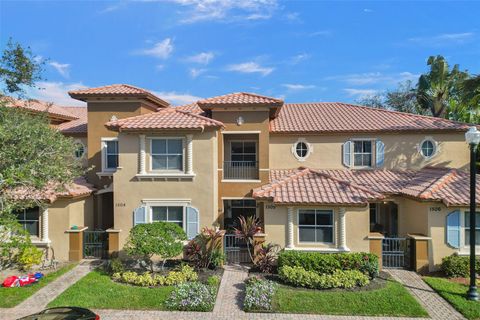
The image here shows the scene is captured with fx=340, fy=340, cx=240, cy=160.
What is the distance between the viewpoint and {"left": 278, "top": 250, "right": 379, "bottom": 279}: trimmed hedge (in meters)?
13.3

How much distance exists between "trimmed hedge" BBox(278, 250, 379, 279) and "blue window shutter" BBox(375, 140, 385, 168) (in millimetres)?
7689

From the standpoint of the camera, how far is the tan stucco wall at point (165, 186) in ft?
51.7

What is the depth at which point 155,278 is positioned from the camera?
43.0 feet

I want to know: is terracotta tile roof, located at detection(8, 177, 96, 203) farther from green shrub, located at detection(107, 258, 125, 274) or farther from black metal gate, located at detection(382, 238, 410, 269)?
black metal gate, located at detection(382, 238, 410, 269)

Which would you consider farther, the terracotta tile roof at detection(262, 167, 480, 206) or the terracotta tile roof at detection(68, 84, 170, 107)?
the terracotta tile roof at detection(68, 84, 170, 107)

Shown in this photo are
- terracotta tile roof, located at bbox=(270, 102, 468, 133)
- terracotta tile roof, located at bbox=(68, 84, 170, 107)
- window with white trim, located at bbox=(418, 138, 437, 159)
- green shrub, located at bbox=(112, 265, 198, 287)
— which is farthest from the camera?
window with white trim, located at bbox=(418, 138, 437, 159)

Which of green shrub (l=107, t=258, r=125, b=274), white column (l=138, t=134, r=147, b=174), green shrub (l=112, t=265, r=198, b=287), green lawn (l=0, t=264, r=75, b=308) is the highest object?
white column (l=138, t=134, r=147, b=174)

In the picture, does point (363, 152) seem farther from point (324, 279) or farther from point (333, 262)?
point (324, 279)

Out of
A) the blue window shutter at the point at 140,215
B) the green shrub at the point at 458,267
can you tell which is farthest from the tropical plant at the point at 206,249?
the green shrub at the point at 458,267

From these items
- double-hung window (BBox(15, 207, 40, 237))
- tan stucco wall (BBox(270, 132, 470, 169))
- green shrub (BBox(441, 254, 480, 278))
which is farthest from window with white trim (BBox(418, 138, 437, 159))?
double-hung window (BBox(15, 207, 40, 237))

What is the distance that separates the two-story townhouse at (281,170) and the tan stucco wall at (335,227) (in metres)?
0.04

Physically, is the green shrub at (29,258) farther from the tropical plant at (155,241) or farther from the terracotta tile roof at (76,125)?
the terracotta tile roof at (76,125)

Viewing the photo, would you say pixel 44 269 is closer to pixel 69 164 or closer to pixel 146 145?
pixel 69 164

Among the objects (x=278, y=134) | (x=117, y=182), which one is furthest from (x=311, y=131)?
(x=117, y=182)
